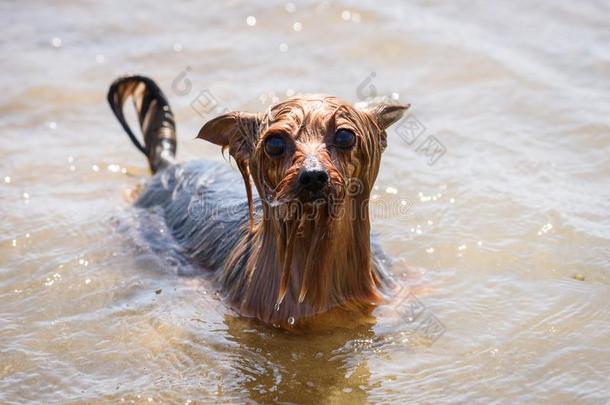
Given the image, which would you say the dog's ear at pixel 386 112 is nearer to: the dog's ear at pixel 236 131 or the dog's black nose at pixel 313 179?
the dog's ear at pixel 236 131

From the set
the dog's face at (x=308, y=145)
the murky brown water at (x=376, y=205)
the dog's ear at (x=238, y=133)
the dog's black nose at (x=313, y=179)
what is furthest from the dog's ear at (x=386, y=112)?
the murky brown water at (x=376, y=205)

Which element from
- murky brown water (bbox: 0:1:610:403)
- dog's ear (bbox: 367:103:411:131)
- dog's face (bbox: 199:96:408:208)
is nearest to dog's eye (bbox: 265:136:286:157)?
dog's face (bbox: 199:96:408:208)

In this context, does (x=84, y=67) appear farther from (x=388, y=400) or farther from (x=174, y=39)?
(x=388, y=400)

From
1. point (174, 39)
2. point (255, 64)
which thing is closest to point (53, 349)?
point (255, 64)

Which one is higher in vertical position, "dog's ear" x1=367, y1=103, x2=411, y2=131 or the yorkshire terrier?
"dog's ear" x1=367, y1=103, x2=411, y2=131

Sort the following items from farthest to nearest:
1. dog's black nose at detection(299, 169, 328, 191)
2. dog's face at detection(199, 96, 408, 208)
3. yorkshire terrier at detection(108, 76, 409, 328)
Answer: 1. yorkshire terrier at detection(108, 76, 409, 328)
2. dog's face at detection(199, 96, 408, 208)
3. dog's black nose at detection(299, 169, 328, 191)

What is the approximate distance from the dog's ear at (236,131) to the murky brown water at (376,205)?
41.1 inches

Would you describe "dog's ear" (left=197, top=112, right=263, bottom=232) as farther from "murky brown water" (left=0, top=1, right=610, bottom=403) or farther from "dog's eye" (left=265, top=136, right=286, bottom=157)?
"murky brown water" (left=0, top=1, right=610, bottom=403)

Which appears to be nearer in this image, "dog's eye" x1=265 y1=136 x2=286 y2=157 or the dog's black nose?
the dog's black nose

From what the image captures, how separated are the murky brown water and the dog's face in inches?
39.3

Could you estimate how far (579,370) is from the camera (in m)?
5.18

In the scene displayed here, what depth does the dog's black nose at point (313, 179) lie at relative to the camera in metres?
4.82

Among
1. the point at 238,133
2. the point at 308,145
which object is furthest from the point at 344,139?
the point at 238,133

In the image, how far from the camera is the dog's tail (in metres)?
7.56
